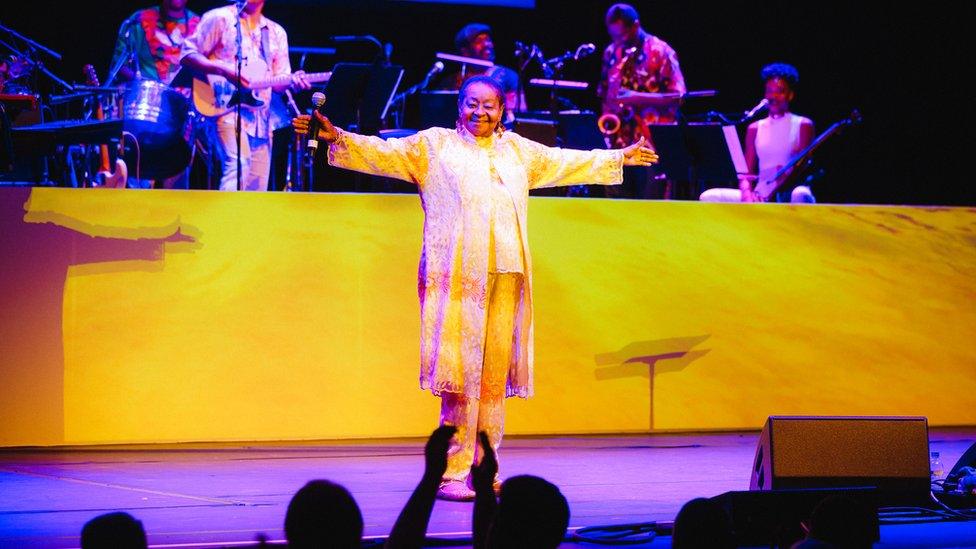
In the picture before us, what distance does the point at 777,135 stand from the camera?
884 cm

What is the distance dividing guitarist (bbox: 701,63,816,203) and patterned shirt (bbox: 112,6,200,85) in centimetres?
445

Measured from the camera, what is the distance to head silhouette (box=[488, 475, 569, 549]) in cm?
275

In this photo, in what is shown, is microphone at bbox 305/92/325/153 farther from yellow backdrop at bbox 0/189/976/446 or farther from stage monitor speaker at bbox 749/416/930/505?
stage monitor speaker at bbox 749/416/930/505

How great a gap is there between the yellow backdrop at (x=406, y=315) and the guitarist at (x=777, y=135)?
1.08 m

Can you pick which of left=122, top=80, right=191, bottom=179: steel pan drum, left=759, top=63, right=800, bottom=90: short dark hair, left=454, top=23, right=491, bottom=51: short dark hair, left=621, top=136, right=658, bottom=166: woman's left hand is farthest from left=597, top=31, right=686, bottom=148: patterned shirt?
left=621, top=136, right=658, bottom=166: woman's left hand

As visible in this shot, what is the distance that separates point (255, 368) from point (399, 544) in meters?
4.06

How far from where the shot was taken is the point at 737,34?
1110 cm

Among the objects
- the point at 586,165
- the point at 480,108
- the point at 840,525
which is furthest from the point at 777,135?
the point at 840,525

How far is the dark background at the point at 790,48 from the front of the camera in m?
10.5

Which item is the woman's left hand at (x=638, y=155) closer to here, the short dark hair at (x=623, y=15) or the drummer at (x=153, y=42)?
the short dark hair at (x=623, y=15)

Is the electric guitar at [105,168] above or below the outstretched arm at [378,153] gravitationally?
above

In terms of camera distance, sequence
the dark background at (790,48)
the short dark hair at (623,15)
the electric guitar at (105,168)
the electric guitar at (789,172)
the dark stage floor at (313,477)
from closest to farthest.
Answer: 1. the dark stage floor at (313,477)
2. the electric guitar at (105,168)
3. the electric guitar at (789,172)
4. the short dark hair at (623,15)
5. the dark background at (790,48)

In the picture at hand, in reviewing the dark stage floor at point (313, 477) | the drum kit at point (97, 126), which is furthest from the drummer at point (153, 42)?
the dark stage floor at point (313, 477)

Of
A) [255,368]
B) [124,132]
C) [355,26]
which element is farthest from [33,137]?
[355,26]
